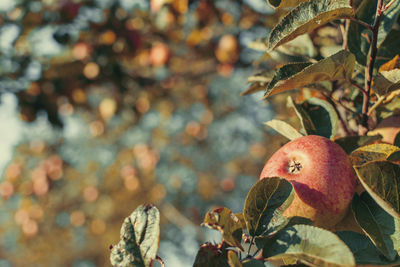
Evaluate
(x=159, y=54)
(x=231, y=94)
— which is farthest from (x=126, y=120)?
(x=159, y=54)

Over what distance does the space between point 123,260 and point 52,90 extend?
243 cm

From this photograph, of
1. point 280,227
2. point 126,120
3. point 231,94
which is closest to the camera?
point 280,227

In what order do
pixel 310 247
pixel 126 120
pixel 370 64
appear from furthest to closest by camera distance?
pixel 126 120, pixel 370 64, pixel 310 247

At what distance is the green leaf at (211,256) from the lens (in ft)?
1.89

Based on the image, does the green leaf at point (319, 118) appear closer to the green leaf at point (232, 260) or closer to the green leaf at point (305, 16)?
the green leaf at point (305, 16)

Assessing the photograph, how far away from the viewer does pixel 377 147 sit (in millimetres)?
715

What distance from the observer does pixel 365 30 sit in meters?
0.88

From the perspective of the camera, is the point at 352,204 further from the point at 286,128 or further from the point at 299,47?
the point at 299,47

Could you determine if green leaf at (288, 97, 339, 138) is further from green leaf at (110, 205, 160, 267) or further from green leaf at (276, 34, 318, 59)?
green leaf at (110, 205, 160, 267)

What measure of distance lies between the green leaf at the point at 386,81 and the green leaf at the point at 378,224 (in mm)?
184

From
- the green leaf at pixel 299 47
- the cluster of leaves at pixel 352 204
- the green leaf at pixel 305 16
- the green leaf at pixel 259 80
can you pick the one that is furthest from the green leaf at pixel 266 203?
the green leaf at pixel 299 47

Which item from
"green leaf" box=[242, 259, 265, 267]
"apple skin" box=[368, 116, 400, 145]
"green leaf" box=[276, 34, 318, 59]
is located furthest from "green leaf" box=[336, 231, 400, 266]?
"green leaf" box=[276, 34, 318, 59]

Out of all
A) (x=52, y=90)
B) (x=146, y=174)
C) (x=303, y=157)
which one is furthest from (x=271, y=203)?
(x=146, y=174)

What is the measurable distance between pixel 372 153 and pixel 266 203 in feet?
0.72
